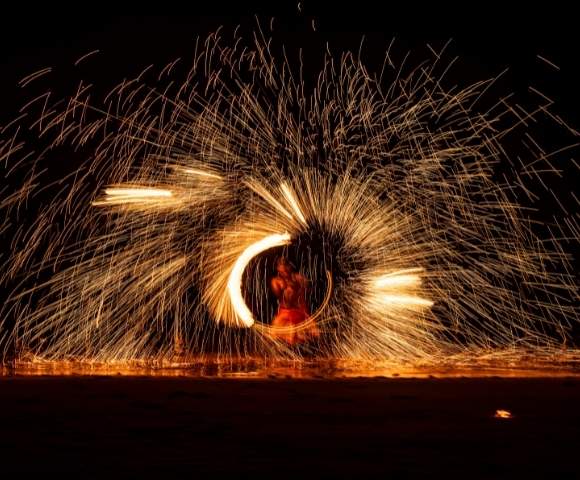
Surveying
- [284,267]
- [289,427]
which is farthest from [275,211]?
[289,427]

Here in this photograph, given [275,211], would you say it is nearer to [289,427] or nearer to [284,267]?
[284,267]

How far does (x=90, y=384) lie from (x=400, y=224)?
524 centimetres

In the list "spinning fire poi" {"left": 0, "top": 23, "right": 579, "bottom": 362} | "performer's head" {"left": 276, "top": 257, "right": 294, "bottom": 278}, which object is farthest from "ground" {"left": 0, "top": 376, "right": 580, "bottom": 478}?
"performer's head" {"left": 276, "top": 257, "right": 294, "bottom": 278}

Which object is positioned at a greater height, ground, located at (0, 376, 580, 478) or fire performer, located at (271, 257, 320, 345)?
fire performer, located at (271, 257, 320, 345)

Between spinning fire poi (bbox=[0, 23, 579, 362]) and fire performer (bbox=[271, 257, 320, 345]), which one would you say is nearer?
spinning fire poi (bbox=[0, 23, 579, 362])

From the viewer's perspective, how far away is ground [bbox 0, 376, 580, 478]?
5.80 metres

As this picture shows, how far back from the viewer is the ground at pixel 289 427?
5805 millimetres

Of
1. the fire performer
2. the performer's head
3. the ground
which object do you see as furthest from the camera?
the performer's head

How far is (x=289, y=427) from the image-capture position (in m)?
7.29

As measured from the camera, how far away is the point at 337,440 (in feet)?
22.0

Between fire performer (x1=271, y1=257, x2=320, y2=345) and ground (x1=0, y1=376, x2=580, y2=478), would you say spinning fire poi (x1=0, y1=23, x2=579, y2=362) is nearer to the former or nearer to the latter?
fire performer (x1=271, y1=257, x2=320, y2=345)

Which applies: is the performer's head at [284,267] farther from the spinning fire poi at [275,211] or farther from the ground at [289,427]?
the ground at [289,427]

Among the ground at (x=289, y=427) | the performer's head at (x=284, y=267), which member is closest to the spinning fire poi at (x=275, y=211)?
the performer's head at (x=284, y=267)

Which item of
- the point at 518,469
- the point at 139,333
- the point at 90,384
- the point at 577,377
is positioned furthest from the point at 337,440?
the point at 139,333
